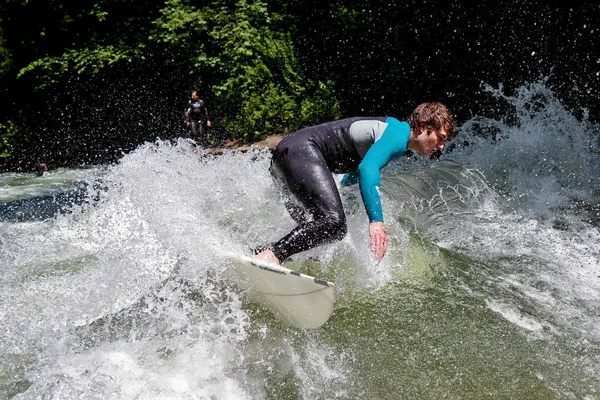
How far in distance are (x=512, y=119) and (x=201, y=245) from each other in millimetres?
7461

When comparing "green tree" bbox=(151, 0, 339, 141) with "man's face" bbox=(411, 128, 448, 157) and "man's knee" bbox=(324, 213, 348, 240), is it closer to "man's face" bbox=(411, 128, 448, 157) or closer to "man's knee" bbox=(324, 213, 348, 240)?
"man's face" bbox=(411, 128, 448, 157)

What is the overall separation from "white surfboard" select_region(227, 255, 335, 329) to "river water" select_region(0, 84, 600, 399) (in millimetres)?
119

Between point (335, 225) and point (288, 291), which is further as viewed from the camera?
point (335, 225)

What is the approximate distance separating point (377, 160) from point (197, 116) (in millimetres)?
9380

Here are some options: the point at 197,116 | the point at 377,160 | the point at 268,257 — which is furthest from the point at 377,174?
the point at 197,116

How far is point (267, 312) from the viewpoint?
309 centimetres

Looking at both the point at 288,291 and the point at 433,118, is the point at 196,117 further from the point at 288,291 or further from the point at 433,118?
the point at 288,291

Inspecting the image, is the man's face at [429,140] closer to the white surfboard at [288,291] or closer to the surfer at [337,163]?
the surfer at [337,163]

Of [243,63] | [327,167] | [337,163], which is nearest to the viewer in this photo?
[327,167]

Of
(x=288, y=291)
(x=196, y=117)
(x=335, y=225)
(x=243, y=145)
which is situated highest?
(x=335, y=225)

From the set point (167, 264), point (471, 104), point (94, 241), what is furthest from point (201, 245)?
point (471, 104)

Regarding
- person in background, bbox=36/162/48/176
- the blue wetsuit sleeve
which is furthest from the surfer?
person in background, bbox=36/162/48/176

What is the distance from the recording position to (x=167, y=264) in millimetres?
3391

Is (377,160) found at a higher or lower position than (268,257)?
higher
